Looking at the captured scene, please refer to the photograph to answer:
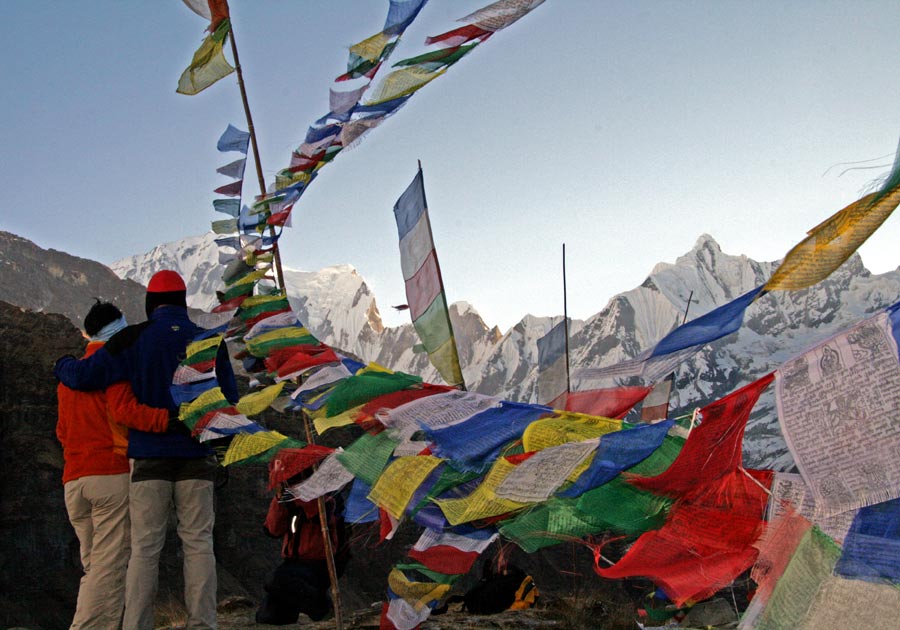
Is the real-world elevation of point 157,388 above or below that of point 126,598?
above

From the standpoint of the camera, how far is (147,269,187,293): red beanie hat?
14.7 feet

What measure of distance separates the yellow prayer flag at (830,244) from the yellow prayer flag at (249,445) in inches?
93.4

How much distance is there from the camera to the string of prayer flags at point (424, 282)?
20.7 feet

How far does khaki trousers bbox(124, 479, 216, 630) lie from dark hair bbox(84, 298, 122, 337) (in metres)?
1.00

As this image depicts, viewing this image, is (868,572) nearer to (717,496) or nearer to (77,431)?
(717,496)

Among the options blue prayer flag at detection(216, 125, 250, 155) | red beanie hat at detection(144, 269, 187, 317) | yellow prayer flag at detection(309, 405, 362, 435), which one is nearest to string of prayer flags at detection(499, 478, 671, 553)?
yellow prayer flag at detection(309, 405, 362, 435)

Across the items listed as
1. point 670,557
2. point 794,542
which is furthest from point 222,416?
point 794,542

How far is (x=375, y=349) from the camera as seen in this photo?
142125 mm

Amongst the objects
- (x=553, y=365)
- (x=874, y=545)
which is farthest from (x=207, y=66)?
(x=553, y=365)

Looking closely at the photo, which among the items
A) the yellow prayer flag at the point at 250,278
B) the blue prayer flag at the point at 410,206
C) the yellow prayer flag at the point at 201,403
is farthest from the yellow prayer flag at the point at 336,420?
the blue prayer flag at the point at 410,206

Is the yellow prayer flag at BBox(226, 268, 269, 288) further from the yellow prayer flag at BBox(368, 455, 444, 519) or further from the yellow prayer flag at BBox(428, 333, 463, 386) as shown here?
the yellow prayer flag at BBox(368, 455, 444, 519)

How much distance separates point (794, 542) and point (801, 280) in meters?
0.77

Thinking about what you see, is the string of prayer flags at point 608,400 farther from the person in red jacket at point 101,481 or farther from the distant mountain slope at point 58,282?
the distant mountain slope at point 58,282

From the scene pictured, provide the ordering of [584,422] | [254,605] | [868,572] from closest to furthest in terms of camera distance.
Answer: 1. [868,572]
2. [584,422]
3. [254,605]
